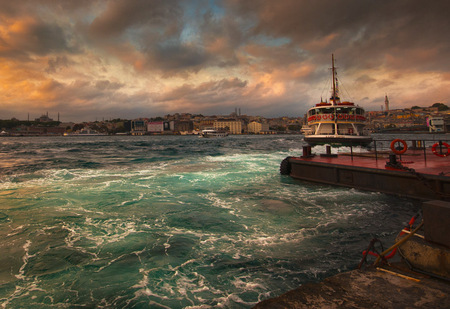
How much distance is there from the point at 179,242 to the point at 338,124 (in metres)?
35.3

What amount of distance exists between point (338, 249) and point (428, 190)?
6.35 m

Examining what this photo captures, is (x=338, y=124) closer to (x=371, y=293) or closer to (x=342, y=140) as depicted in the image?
(x=342, y=140)

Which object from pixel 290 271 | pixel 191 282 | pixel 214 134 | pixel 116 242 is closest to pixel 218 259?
pixel 191 282

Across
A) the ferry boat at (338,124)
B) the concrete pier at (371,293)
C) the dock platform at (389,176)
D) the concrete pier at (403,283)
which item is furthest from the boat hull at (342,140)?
the concrete pier at (371,293)

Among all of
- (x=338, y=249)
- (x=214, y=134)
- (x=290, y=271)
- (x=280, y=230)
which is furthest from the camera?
(x=214, y=134)

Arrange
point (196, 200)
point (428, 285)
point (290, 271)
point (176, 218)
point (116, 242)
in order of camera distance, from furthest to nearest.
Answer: point (196, 200)
point (176, 218)
point (116, 242)
point (290, 271)
point (428, 285)

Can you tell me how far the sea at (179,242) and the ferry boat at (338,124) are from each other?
2297cm

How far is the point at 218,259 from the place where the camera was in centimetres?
596

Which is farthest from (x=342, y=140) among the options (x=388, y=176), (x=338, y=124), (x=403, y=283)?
(x=403, y=283)

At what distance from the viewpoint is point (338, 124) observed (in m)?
36.6

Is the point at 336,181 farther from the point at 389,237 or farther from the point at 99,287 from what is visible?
the point at 99,287

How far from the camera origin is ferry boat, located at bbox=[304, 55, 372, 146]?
33.8m

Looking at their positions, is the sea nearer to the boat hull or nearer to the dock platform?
the dock platform

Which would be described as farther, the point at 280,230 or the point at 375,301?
the point at 280,230
